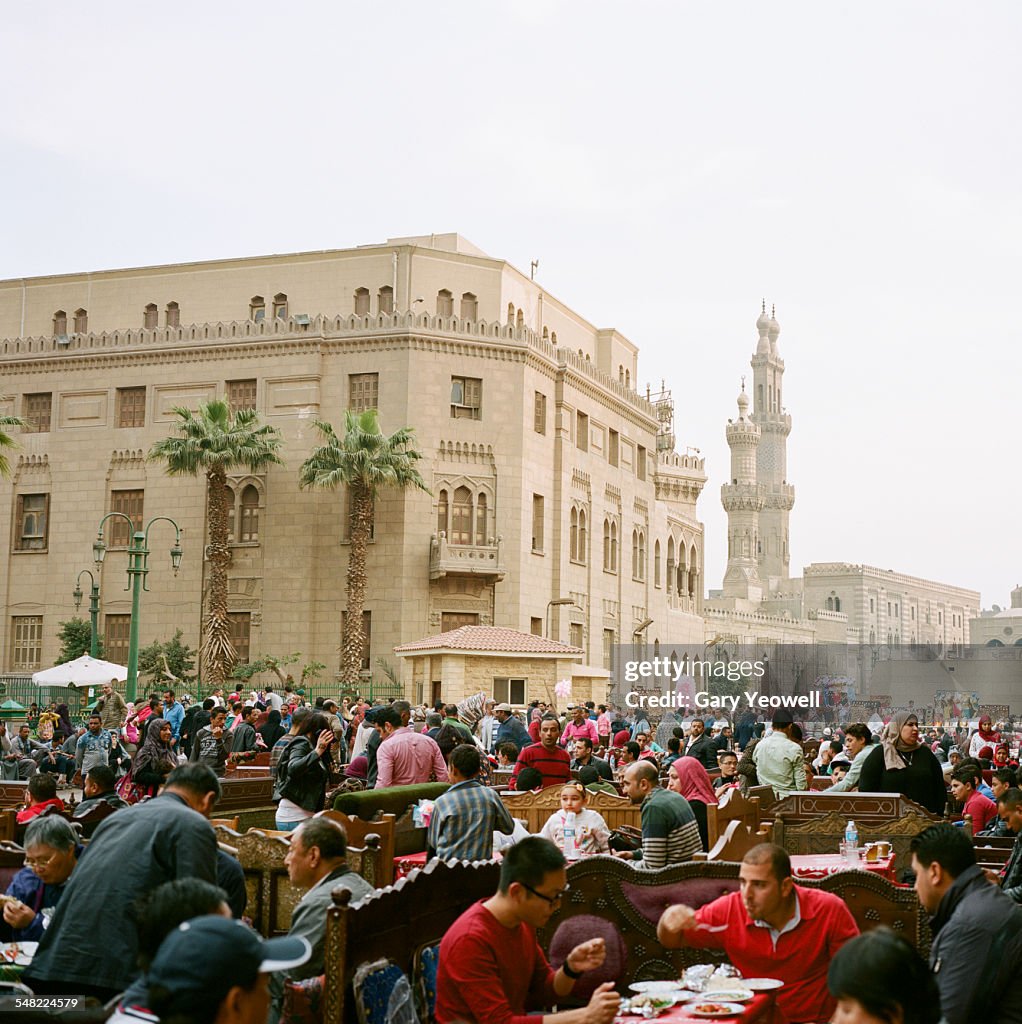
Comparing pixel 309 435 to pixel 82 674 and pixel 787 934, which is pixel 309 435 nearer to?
pixel 82 674

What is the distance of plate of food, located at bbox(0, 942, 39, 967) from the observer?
5574 mm

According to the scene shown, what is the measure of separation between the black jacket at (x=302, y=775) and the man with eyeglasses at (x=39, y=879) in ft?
11.8

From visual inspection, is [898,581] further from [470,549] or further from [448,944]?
[448,944]

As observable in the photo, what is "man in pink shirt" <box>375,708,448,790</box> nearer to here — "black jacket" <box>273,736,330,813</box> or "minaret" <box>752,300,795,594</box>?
"black jacket" <box>273,736,330,813</box>

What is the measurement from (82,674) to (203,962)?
26.3m

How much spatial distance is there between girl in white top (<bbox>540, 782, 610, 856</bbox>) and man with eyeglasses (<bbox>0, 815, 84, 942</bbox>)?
148 inches

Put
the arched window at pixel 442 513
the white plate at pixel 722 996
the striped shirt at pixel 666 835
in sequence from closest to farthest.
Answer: the white plate at pixel 722 996 < the striped shirt at pixel 666 835 < the arched window at pixel 442 513

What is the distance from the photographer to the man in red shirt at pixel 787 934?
5027 millimetres

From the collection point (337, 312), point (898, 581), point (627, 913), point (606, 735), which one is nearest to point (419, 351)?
→ point (337, 312)

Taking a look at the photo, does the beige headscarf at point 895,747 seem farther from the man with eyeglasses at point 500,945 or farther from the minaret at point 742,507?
the minaret at point 742,507

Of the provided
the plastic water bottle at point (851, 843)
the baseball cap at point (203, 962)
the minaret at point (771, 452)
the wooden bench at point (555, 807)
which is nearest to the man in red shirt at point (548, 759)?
the wooden bench at point (555, 807)

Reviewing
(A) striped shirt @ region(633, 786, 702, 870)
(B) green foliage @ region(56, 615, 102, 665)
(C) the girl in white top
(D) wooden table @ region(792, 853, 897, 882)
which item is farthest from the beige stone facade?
(A) striped shirt @ region(633, 786, 702, 870)

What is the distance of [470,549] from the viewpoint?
39.2 meters

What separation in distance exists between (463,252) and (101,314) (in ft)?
40.4
